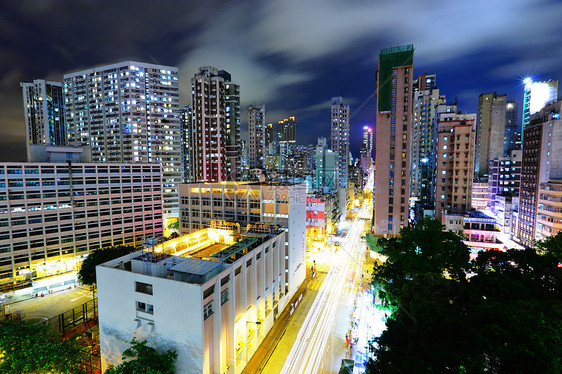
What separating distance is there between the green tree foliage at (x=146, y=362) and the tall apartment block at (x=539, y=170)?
6128 centimetres

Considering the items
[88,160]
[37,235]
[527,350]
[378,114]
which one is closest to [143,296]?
[527,350]

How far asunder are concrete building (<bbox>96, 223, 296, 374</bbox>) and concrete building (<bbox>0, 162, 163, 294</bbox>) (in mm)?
28752

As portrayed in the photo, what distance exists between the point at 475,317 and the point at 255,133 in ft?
417

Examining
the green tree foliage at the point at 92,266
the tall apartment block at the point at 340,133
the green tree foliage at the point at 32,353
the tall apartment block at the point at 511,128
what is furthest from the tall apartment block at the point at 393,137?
the tall apartment block at the point at 511,128

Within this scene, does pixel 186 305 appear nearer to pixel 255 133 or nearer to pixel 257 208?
pixel 257 208

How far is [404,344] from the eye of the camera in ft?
50.6

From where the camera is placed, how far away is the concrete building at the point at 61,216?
3822cm

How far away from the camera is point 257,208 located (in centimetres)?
3916

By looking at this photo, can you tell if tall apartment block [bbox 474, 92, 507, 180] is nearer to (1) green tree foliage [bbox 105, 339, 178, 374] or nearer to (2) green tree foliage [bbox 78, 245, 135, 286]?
(1) green tree foliage [bbox 105, 339, 178, 374]

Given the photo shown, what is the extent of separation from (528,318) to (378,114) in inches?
1759

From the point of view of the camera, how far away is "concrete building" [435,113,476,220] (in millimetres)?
53469

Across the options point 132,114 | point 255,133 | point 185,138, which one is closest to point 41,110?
point 185,138

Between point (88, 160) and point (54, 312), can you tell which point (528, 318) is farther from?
point (88, 160)

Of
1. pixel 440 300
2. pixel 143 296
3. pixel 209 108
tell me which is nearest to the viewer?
pixel 440 300
